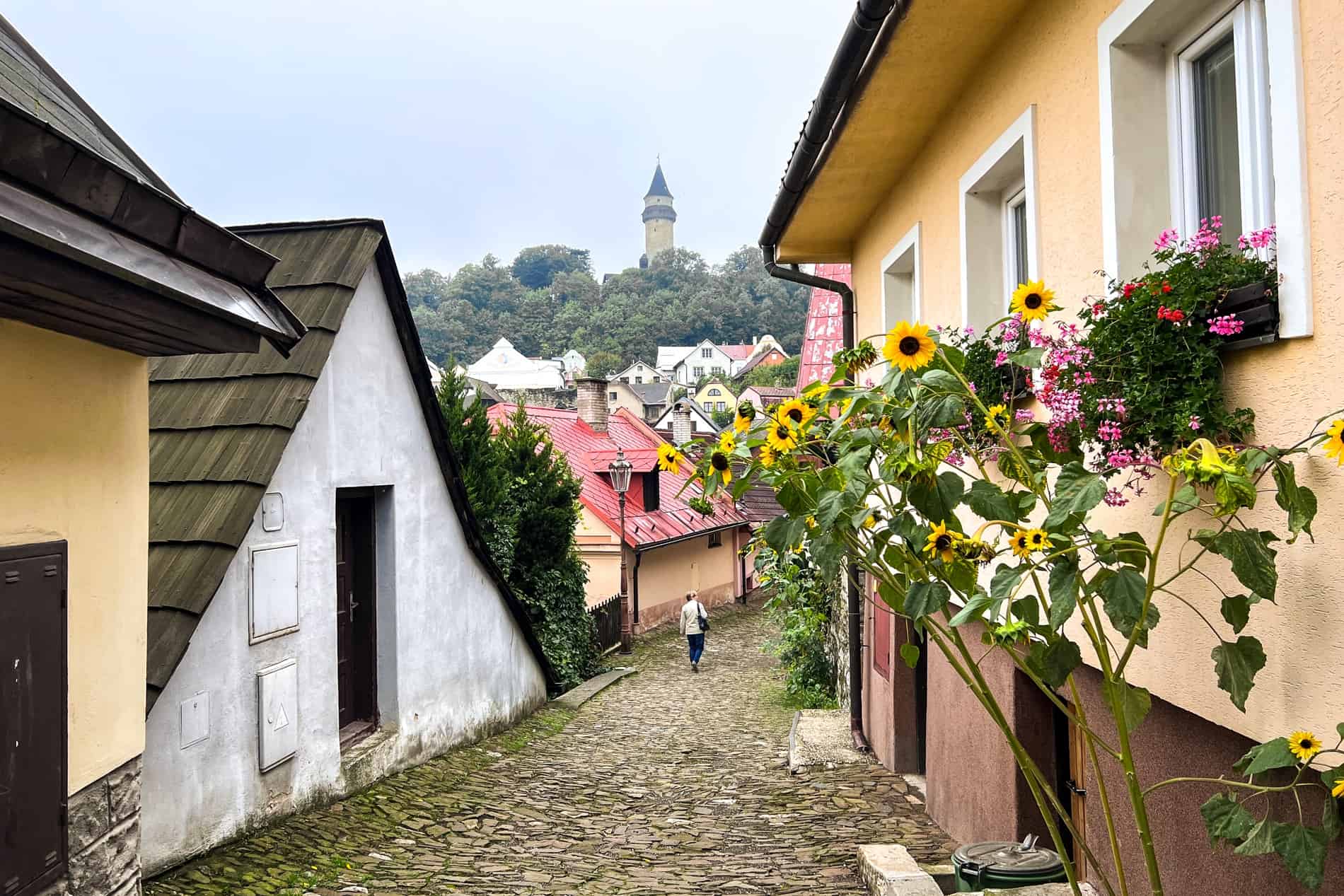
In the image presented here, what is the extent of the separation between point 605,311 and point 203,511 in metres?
127

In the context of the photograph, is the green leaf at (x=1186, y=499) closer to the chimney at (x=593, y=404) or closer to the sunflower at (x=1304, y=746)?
the sunflower at (x=1304, y=746)

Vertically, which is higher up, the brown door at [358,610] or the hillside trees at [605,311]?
the hillside trees at [605,311]

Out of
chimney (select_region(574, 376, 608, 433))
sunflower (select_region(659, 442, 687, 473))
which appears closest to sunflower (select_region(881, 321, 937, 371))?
sunflower (select_region(659, 442, 687, 473))

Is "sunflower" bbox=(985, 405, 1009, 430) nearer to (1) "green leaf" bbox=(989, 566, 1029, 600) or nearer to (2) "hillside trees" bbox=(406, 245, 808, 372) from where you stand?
(1) "green leaf" bbox=(989, 566, 1029, 600)

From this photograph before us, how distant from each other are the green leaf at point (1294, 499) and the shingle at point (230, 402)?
515cm

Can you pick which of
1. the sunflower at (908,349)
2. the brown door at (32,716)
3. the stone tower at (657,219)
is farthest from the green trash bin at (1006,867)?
the stone tower at (657,219)

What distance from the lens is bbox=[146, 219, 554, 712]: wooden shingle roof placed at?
5.12 meters

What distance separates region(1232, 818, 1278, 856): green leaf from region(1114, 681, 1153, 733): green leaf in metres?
0.38

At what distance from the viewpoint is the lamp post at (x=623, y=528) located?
21.0m

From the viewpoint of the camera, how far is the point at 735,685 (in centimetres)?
1633

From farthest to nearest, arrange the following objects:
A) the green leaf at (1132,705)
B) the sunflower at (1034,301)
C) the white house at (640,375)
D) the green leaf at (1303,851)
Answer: the white house at (640,375) → the sunflower at (1034,301) → the green leaf at (1132,705) → the green leaf at (1303,851)

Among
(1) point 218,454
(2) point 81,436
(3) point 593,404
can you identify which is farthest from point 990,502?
(3) point 593,404

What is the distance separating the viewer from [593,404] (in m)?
30.6

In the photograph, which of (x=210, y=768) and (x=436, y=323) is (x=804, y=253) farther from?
(x=436, y=323)
